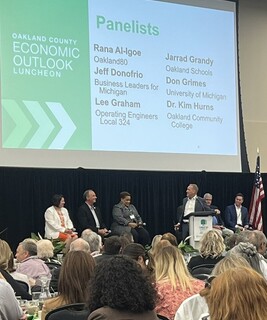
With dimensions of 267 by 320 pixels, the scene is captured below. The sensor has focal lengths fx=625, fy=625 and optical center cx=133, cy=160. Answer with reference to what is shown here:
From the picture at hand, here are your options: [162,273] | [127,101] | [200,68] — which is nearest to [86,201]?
[127,101]

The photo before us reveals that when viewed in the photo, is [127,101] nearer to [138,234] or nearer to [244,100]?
[138,234]

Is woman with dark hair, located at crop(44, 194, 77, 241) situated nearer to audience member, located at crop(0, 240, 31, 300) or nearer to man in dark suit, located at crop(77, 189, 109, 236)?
man in dark suit, located at crop(77, 189, 109, 236)

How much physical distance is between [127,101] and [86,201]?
5.60 ft

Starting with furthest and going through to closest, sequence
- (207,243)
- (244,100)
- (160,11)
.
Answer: (244,100) < (160,11) < (207,243)

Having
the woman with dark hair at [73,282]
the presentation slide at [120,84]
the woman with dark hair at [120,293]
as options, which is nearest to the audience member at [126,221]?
the presentation slide at [120,84]

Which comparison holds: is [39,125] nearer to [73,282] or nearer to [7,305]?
[7,305]

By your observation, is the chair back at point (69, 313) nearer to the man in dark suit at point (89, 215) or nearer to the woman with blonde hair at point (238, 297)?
the woman with blonde hair at point (238, 297)

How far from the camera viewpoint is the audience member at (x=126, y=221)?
9.43 metres

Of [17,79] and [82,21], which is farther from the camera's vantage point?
[82,21]

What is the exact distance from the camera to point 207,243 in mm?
5012

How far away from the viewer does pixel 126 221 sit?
31.0 ft

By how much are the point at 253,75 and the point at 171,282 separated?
959cm

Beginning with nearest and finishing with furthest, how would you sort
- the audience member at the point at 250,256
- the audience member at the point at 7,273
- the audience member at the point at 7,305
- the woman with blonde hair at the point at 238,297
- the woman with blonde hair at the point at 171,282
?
the woman with blonde hair at the point at 238,297
the audience member at the point at 7,305
the woman with blonde hair at the point at 171,282
the audience member at the point at 250,256
the audience member at the point at 7,273

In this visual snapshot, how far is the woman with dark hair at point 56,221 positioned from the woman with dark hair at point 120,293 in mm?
6610
